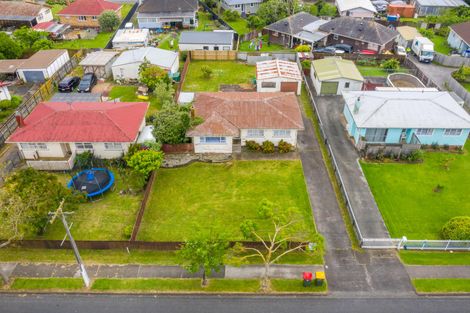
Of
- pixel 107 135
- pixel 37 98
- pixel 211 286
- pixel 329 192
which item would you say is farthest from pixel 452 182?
pixel 37 98

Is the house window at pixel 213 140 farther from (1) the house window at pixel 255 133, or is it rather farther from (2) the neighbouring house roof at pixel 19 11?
(2) the neighbouring house roof at pixel 19 11

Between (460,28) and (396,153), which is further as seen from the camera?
(460,28)

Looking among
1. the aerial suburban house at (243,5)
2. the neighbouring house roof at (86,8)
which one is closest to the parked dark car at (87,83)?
the neighbouring house roof at (86,8)

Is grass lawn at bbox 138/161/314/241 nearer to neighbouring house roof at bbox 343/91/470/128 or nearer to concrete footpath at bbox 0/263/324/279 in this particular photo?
concrete footpath at bbox 0/263/324/279

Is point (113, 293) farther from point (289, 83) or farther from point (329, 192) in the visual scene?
point (289, 83)

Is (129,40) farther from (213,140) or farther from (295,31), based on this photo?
(213,140)

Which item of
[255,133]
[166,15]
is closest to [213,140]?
[255,133]

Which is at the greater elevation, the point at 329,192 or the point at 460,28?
the point at 460,28

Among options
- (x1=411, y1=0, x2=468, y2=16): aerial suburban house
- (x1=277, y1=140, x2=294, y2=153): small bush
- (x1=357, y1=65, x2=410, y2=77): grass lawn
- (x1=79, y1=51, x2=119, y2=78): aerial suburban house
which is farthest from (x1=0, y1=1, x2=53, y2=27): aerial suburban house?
(x1=411, y1=0, x2=468, y2=16): aerial suburban house
